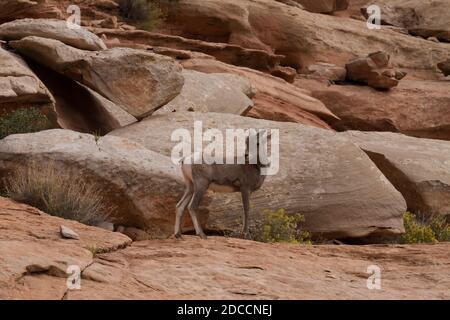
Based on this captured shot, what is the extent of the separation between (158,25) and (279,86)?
5.96m

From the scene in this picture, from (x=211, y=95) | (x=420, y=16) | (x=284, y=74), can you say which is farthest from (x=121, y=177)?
(x=420, y=16)

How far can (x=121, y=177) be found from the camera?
1166cm

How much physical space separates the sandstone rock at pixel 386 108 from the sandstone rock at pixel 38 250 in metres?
15.2

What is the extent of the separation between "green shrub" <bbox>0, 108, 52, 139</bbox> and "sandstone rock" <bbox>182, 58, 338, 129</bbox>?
668cm

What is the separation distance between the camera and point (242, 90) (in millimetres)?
18734

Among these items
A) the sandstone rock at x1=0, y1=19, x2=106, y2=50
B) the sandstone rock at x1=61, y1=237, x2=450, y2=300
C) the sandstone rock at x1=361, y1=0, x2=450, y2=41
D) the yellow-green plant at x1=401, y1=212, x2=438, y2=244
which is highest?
the sandstone rock at x1=361, y1=0, x2=450, y2=41

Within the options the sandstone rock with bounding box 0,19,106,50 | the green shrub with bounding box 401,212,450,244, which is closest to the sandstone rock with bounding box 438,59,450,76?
the green shrub with bounding box 401,212,450,244

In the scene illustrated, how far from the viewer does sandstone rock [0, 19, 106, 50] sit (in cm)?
1575

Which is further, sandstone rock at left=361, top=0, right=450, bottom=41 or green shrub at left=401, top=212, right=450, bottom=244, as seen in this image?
sandstone rock at left=361, top=0, right=450, bottom=41

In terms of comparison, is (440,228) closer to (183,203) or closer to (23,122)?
(183,203)

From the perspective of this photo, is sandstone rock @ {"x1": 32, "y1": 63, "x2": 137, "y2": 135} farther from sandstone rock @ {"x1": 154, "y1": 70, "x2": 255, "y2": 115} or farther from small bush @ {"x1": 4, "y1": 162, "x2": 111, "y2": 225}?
small bush @ {"x1": 4, "y1": 162, "x2": 111, "y2": 225}

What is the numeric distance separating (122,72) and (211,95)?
129 inches
